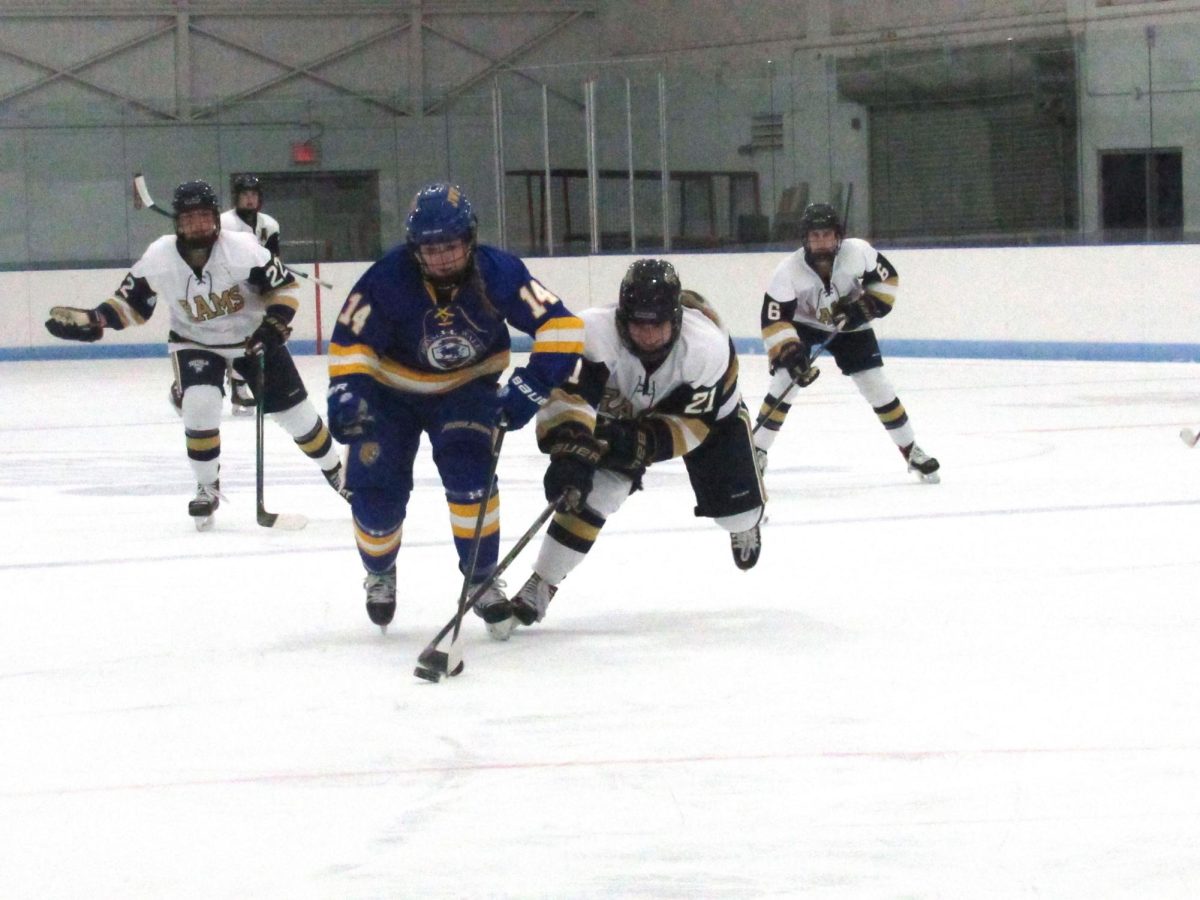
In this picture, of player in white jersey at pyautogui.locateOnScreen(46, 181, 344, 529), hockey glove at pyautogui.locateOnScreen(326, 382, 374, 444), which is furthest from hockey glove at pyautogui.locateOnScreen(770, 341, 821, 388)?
hockey glove at pyautogui.locateOnScreen(326, 382, 374, 444)

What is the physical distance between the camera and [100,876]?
2150 mm

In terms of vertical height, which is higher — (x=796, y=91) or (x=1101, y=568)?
(x=796, y=91)

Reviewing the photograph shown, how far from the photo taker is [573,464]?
3.40 m

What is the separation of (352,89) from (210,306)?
11.5 meters

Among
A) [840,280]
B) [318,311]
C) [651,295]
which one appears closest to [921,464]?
[840,280]

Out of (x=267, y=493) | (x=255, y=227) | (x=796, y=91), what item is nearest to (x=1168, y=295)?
(x=796, y=91)

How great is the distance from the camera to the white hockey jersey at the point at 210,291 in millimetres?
5184

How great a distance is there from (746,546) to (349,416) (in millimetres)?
973

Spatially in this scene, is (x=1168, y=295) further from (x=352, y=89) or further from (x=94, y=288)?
(x=352, y=89)

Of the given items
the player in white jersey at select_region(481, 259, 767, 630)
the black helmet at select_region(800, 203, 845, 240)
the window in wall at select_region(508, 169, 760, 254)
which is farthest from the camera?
the window in wall at select_region(508, 169, 760, 254)

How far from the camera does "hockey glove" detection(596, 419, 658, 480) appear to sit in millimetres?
3531

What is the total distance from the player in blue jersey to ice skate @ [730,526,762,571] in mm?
563

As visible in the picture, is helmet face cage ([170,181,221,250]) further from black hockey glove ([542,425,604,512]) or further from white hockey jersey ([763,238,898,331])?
black hockey glove ([542,425,604,512])

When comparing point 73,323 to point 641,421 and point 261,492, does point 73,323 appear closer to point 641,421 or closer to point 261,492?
point 261,492
